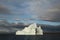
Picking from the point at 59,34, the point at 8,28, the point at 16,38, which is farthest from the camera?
the point at 16,38

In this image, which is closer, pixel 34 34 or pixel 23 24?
pixel 23 24

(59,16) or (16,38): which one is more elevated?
(59,16)

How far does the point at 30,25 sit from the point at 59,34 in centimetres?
174

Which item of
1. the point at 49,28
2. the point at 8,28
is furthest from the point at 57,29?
the point at 8,28

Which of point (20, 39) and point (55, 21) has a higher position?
point (55, 21)

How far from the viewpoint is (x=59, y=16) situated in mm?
9602

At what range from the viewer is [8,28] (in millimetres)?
9383

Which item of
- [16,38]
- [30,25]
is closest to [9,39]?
[16,38]

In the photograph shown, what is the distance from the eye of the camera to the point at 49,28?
31.4 feet

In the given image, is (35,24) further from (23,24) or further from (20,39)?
(20,39)

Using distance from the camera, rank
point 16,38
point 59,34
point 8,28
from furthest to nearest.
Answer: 1. point 16,38
2. point 59,34
3. point 8,28

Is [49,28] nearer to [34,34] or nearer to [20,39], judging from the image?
[34,34]

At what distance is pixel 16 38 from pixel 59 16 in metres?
3.75

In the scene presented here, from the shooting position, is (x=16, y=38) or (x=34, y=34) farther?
(x=16, y=38)
